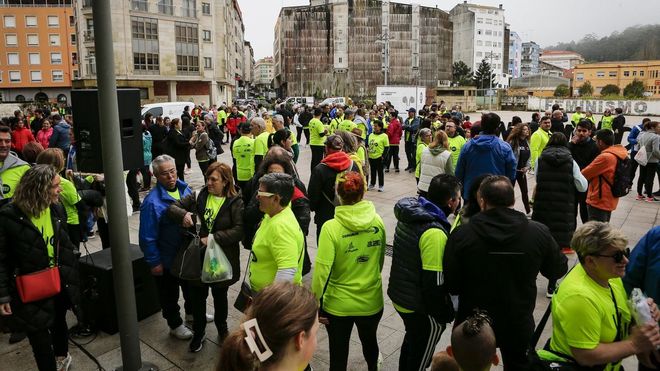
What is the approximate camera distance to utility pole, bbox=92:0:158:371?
3721mm

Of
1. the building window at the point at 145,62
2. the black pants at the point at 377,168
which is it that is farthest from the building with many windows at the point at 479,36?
the black pants at the point at 377,168

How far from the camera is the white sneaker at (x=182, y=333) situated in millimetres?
4949

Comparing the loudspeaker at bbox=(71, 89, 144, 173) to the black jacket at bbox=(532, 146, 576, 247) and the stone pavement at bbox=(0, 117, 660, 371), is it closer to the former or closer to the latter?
the stone pavement at bbox=(0, 117, 660, 371)

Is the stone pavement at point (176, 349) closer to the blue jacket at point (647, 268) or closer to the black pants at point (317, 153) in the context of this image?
the blue jacket at point (647, 268)

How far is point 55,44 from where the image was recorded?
248 ft

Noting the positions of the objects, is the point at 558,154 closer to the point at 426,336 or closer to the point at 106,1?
the point at 426,336

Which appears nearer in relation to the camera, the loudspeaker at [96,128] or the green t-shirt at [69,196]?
the loudspeaker at [96,128]

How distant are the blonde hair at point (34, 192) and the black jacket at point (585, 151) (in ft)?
25.3

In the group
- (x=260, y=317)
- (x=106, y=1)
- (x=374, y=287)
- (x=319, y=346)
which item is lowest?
(x=319, y=346)

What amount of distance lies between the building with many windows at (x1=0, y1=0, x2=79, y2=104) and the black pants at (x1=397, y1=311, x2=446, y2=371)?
81.8m

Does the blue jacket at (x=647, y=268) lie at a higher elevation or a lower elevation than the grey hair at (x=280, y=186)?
lower

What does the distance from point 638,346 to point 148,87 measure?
5396 centimetres

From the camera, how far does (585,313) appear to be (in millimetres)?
2559

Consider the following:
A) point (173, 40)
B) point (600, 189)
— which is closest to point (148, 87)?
point (173, 40)
